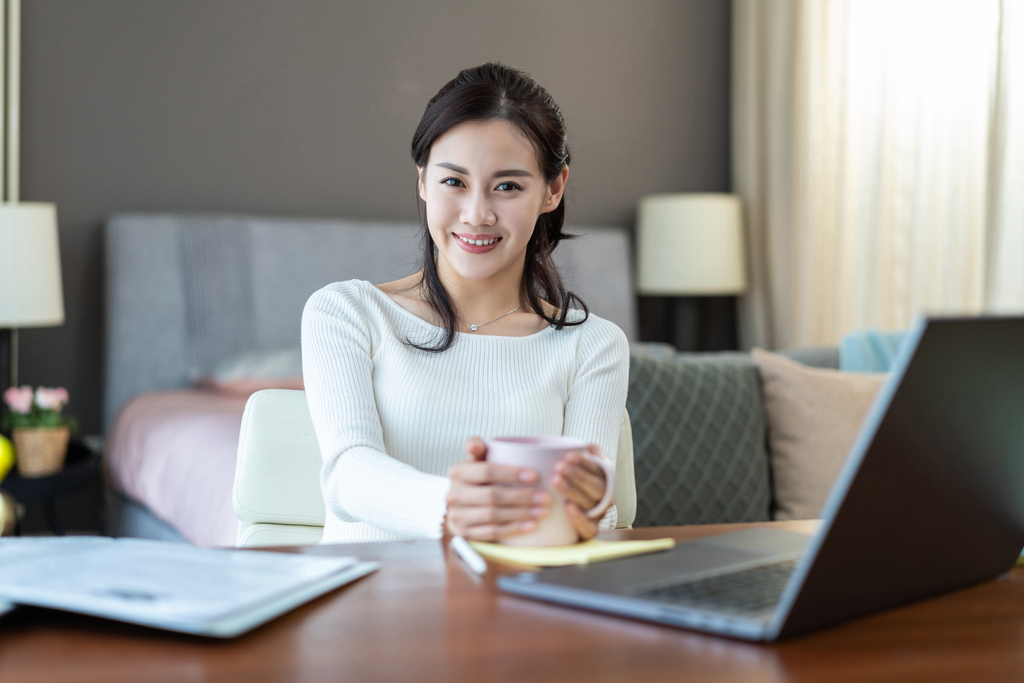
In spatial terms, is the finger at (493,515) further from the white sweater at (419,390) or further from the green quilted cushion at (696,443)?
the green quilted cushion at (696,443)

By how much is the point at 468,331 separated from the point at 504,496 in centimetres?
67

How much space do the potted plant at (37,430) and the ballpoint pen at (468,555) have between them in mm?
2271

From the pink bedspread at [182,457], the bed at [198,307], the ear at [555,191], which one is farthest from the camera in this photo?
the bed at [198,307]

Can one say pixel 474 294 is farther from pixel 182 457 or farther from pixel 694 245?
pixel 694 245

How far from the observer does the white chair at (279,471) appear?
4.22 feet

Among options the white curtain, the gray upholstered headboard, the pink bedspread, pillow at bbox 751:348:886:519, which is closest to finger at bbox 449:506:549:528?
the pink bedspread

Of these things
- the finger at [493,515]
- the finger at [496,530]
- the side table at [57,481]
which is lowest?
the side table at [57,481]

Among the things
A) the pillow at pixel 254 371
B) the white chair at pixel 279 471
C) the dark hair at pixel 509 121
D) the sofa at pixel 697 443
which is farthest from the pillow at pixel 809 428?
the pillow at pixel 254 371

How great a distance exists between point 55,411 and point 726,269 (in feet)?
8.01

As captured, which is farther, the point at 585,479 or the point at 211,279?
the point at 211,279

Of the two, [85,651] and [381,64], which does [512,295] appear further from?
[381,64]

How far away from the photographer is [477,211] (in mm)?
1340

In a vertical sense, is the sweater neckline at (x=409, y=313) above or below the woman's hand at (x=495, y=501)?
above

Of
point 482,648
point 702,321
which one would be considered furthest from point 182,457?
point 702,321
